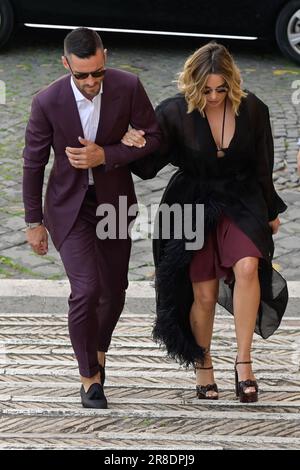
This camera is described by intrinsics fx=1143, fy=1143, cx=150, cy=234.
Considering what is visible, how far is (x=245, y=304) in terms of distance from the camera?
5207mm

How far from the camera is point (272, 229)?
5473mm

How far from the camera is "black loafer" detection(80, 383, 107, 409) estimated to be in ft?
17.0

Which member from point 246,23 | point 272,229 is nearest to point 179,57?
point 246,23

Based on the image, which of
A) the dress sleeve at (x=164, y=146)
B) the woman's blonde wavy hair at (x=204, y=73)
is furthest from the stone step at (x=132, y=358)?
the woman's blonde wavy hair at (x=204, y=73)

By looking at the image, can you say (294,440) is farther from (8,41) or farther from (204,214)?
(8,41)

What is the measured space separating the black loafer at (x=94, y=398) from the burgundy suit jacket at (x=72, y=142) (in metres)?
0.68

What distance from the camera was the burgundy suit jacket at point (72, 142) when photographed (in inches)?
197

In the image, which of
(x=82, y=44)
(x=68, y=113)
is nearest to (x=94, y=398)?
(x=68, y=113)

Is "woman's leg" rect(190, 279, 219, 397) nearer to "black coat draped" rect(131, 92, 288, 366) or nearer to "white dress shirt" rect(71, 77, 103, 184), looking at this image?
"black coat draped" rect(131, 92, 288, 366)

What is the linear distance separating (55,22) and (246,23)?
2058 mm

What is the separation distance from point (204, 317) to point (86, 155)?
1.00 metres

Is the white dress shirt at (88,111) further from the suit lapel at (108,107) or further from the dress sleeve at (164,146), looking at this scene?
the dress sleeve at (164,146)

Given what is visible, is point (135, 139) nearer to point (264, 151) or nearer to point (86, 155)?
point (86, 155)

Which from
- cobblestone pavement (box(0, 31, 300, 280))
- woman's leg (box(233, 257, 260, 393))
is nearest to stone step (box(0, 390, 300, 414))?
woman's leg (box(233, 257, 260, 393))
